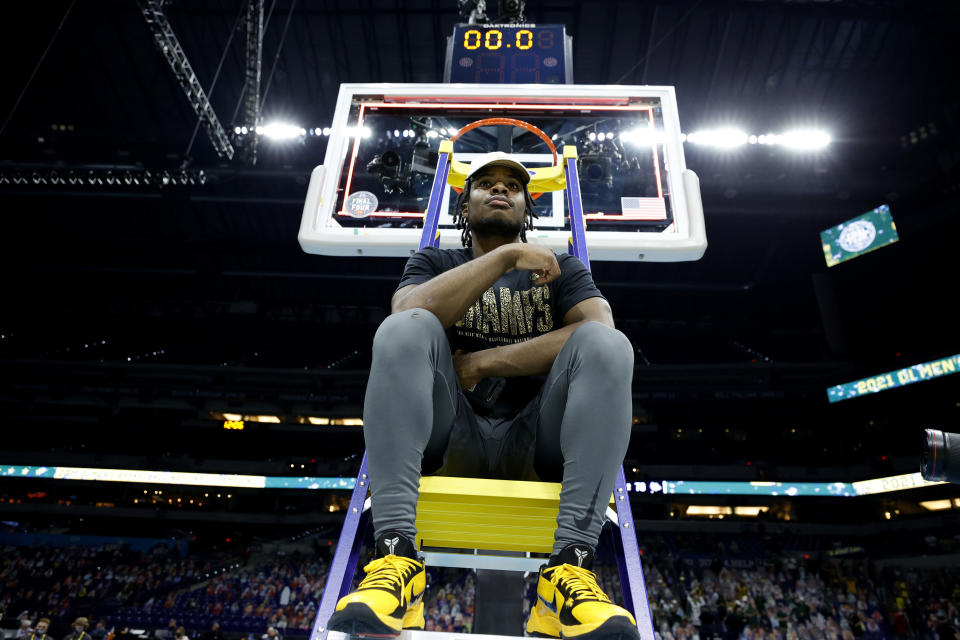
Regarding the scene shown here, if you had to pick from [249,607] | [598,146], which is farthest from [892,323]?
[249,607]

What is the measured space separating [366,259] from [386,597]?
1619 centimetres

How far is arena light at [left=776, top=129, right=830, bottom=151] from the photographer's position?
38.6 ft

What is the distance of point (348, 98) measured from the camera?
11.4 ft

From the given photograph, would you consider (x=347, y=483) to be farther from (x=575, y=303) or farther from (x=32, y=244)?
(x=575, y=303)

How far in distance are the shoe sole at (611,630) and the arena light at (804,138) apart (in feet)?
43.1

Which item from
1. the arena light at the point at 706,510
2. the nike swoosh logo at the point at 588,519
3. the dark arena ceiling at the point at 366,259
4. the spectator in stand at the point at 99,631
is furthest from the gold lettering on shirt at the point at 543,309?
the arena light at the point at 706,510

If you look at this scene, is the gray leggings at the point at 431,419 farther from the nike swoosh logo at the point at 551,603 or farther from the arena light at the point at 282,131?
the arena light at the point at 282,131

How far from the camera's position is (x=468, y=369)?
166 centimetres

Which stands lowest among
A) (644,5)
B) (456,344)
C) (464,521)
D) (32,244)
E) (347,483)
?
(464,521)

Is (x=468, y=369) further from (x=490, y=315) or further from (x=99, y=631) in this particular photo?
(x=99, y=631)

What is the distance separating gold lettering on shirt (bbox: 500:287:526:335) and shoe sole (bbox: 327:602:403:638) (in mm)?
1022

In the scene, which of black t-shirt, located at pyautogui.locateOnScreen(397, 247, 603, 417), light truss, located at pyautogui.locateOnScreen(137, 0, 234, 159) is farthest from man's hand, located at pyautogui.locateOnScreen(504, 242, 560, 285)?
light truss, located at pyautogui.locateOnScreen(137, 0, 234, 159)

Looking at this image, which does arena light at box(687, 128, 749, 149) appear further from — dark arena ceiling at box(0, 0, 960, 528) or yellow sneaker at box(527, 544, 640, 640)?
yellow sneaker at box(527, 544, 640, 640)

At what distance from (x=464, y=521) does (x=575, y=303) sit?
2.54ft
